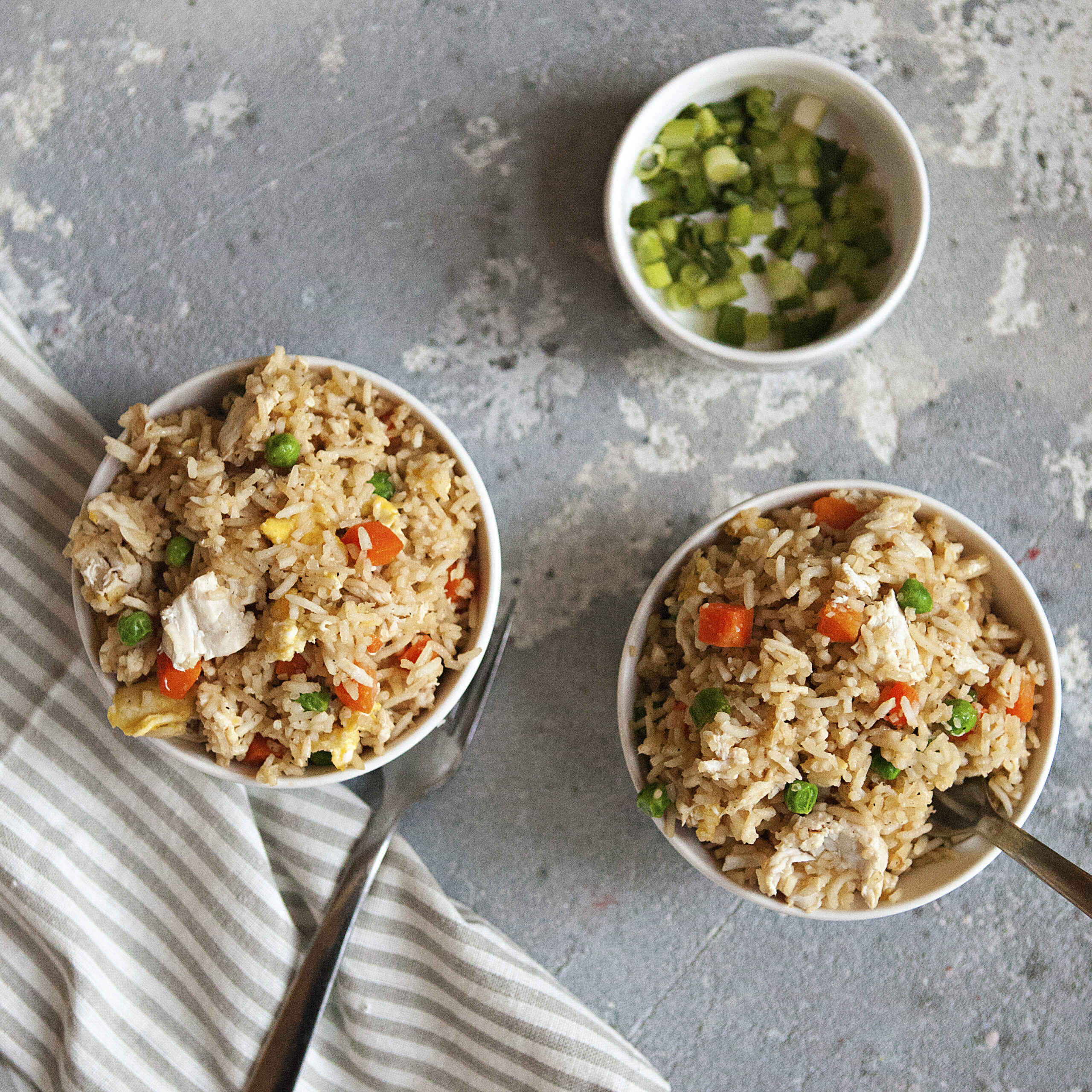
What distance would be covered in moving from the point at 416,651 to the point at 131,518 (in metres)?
0.69

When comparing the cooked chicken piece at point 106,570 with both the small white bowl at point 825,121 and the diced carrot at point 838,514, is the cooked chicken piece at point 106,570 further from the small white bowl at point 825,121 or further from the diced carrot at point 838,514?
the diced carrot at point 838,514

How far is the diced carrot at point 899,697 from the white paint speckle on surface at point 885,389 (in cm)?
82

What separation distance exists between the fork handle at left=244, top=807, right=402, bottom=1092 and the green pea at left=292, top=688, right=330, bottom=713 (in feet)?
1.90

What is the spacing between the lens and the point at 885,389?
8.45ft

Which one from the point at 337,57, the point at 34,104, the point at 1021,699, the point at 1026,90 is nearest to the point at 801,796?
the point at 1021,699

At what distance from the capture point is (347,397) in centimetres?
214

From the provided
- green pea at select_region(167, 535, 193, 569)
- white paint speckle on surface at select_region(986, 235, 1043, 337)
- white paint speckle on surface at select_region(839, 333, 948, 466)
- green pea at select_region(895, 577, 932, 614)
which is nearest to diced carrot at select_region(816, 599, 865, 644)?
green pea at select_region(895, 577, 932, 614)

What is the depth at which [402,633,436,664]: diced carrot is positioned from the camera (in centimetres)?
205

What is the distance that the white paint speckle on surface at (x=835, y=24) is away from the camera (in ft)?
8.41

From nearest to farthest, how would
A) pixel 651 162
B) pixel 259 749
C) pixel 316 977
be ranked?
pixel 259 749
pixel 316 977
pixel 651 162

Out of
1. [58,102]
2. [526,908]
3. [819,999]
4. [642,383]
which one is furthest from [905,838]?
[58,102]

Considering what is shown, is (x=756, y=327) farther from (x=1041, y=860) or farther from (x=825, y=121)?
(x=1041, y=860)

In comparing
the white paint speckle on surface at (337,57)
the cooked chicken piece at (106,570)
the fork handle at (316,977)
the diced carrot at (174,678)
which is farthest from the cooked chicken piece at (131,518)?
the white paint speckle on surface at (337,57)

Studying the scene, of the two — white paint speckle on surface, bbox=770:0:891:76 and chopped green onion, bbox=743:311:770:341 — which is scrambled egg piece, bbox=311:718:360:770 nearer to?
chopped green onion, bbox=743:311:770:341
